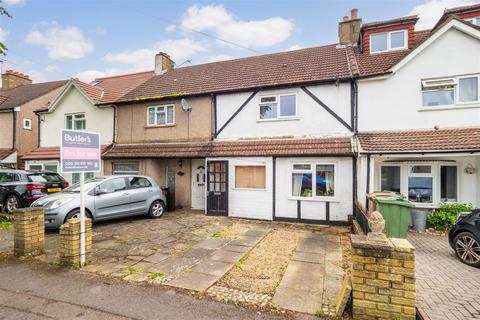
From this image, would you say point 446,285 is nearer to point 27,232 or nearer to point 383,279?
point 383,279

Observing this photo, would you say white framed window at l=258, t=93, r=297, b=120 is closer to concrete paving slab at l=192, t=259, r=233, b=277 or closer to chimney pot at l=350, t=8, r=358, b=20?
chimney pot at l=350, t=8, r=358, b=20

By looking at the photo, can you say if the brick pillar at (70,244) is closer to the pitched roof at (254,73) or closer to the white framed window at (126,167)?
the white framed window at (126,167)

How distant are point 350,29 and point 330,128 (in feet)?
18.9

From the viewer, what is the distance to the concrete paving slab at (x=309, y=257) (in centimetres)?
557

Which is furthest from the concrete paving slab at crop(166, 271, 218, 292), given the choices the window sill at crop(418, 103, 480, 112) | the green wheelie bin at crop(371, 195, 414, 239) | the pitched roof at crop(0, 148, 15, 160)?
the pitched roof at crop(0, 148, 15, 160)

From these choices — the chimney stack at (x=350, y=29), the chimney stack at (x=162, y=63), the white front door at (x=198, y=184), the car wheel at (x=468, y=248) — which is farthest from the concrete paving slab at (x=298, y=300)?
the chimney stack at (x=162, y=63)

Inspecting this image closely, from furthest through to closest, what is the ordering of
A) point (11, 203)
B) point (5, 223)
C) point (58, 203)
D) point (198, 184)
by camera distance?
point (198, 184)
point (11, 203)
point (5, 223)
point (58, 203)

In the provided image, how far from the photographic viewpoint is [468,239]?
5.54 m

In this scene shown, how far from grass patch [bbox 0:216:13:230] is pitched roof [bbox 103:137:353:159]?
421cm

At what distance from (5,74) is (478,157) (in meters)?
30.0

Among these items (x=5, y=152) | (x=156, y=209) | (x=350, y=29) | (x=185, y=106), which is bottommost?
(x=156, y=209)

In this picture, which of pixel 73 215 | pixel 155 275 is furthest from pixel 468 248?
pixel 73 215

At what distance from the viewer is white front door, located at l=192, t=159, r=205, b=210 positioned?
39.4 feet

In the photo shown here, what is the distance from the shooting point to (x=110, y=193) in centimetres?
869
